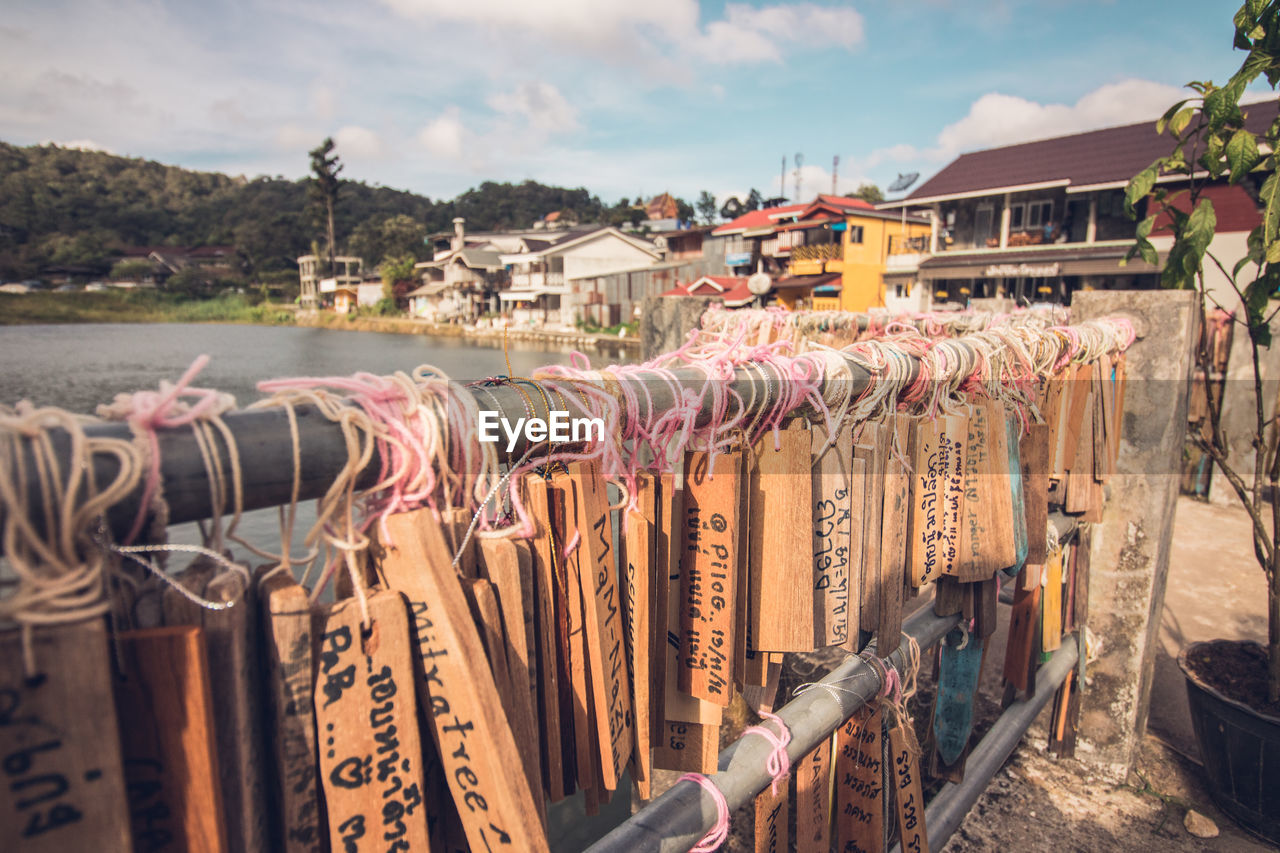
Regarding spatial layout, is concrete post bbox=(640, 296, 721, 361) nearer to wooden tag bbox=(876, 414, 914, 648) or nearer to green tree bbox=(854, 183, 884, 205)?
wooden tag bbox=(876, 414, 914, 648)

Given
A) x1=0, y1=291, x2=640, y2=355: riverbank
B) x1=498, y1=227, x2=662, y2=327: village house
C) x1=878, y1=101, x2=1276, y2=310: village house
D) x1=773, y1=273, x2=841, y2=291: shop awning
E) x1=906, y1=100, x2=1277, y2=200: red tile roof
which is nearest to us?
x1=878, y1=101, x2=1276, y2=310: village house

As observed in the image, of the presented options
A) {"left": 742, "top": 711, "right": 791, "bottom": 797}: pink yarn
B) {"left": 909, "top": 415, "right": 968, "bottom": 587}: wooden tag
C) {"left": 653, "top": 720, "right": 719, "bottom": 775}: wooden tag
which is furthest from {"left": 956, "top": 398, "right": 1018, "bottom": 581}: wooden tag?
{"left": 653, "top": 720, "right": 719, "bottom": 775}: wooden tag

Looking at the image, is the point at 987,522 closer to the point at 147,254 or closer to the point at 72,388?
the point at 72,388

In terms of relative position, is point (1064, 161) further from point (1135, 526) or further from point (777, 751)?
point (777, 751)

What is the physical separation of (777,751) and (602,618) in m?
0.65

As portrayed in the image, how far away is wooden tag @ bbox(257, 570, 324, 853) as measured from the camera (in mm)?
672

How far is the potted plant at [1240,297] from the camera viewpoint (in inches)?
97.3

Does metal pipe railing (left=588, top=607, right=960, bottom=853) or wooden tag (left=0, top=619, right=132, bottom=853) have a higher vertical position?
wooden tag (left=0, top=619, right=132, bottom=853)

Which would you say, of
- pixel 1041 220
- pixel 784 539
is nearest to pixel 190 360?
pixel 784 539

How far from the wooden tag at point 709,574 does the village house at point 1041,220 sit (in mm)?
23505

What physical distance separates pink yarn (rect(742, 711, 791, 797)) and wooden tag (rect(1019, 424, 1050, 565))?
1174mm

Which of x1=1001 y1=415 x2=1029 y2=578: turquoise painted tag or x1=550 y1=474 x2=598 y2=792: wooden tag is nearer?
x1=550 y1=474 x2=598 y2=792: wooden tag

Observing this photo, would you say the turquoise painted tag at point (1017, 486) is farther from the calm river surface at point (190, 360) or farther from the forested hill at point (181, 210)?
the forested hill at point (181, 210)

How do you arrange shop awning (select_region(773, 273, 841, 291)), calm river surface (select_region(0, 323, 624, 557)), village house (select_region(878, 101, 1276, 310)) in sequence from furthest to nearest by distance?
shop awning (select_region(773, 273, 841, 291)) < village house (select_region(878, 101, 1276, 310)) < calm river surface (select_region(0, 323, 624, 557))
